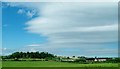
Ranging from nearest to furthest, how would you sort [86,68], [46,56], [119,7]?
[119,7] < [86,68] < [46,56]

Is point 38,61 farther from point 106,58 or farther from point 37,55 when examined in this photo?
point 106,58

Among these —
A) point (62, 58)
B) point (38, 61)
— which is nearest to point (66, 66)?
point (62, 58)

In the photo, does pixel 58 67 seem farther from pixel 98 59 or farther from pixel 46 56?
pixel 98 59

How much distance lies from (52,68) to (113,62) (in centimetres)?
612

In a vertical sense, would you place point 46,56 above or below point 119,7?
below

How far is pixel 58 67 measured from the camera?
23.9 metres

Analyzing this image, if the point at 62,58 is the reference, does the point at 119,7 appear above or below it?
above

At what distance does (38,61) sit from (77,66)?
4479 mm

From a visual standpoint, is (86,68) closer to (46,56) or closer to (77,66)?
(77,66)

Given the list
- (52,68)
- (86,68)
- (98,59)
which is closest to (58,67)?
(52,68)

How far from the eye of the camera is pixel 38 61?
26000 millimetres

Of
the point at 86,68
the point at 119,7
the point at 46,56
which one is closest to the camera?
the point at 119,7

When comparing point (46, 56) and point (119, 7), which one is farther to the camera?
point (46, 56)

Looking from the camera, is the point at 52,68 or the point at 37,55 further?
the point at 37,55
